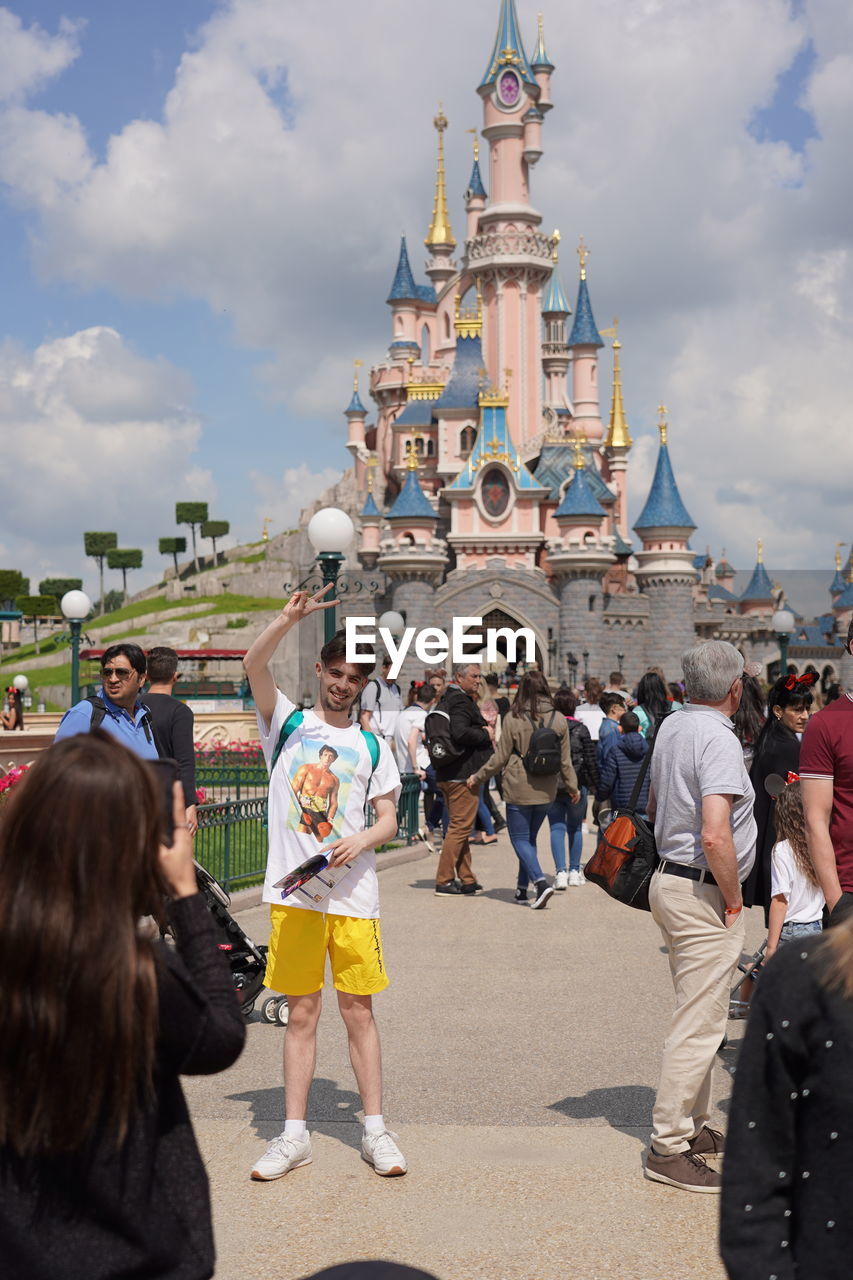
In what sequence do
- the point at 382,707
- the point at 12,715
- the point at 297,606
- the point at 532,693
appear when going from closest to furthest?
the point at 297,606 → the point at 532,693 → the point at 382,707 → the point at 12,715

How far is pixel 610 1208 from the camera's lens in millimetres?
4074

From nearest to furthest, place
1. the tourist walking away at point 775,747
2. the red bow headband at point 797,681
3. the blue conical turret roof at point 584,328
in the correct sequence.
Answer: the tourist walking away at point 775,747
the red bow headband at point 797,681
the blue conical turret roof at point 584,328

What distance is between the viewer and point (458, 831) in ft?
33.5

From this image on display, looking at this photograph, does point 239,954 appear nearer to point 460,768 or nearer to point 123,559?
point 460,768

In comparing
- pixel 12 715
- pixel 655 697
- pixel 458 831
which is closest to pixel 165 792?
pixel 655 697

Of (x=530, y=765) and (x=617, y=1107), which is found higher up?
(x=530, y=765)

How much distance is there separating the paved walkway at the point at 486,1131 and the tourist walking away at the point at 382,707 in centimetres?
555

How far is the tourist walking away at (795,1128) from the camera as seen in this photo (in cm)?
181

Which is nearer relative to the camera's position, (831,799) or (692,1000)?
(831,799)

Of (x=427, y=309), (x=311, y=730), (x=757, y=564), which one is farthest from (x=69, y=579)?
(x=311, y=730)

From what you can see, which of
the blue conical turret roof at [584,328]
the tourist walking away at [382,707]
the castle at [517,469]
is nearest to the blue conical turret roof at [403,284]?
the castle at [517,469]

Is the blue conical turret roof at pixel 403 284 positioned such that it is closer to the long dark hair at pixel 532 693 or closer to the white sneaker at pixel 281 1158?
the long dark hair at pixel 532 693

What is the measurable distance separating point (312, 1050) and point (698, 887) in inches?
57.4

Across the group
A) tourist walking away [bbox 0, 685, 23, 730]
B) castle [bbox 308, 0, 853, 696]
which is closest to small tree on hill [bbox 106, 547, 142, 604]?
castle [bbox 308, 0, 853, 696]
